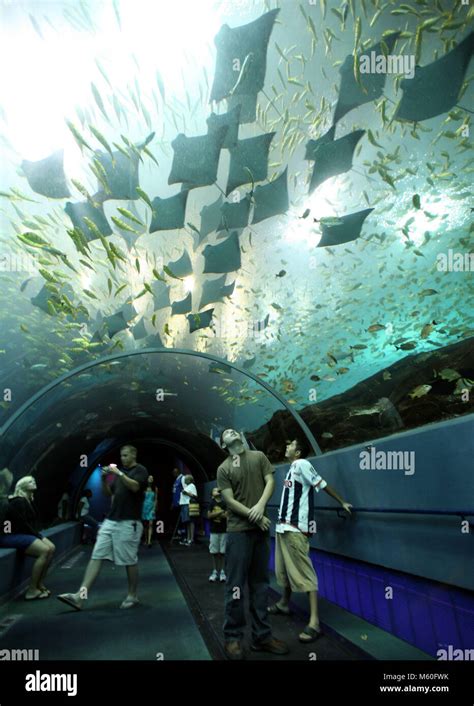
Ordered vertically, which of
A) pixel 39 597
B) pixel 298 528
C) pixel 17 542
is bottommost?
pixel 39 597

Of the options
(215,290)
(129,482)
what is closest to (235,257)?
(215,290)

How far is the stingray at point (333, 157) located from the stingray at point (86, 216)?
8.99ft

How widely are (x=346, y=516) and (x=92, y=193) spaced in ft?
15.6

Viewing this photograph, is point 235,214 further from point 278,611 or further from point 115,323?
point 278,611

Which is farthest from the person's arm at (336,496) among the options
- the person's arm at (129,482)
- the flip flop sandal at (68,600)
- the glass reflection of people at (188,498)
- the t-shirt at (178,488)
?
the t-shirt at (178,488)

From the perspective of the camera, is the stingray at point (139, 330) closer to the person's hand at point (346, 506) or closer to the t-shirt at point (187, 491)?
the t-shirt at point (187, 491)

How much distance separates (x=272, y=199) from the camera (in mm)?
6598

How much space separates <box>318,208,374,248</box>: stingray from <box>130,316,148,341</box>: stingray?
11.6 ft

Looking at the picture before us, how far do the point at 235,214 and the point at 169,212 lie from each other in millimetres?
879

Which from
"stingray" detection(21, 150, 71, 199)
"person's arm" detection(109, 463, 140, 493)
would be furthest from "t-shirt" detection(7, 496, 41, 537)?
"stingray" detection(21, 150, 71, 199)

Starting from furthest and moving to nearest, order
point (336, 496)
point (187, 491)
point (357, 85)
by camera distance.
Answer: point (187, 491) < point (357, 85) < point (336, 496)

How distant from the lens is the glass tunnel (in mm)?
3973

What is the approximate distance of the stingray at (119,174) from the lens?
5.79m

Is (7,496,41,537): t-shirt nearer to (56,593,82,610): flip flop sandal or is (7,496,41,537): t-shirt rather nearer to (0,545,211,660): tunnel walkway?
(0,545,211,660): tunnel walkway
